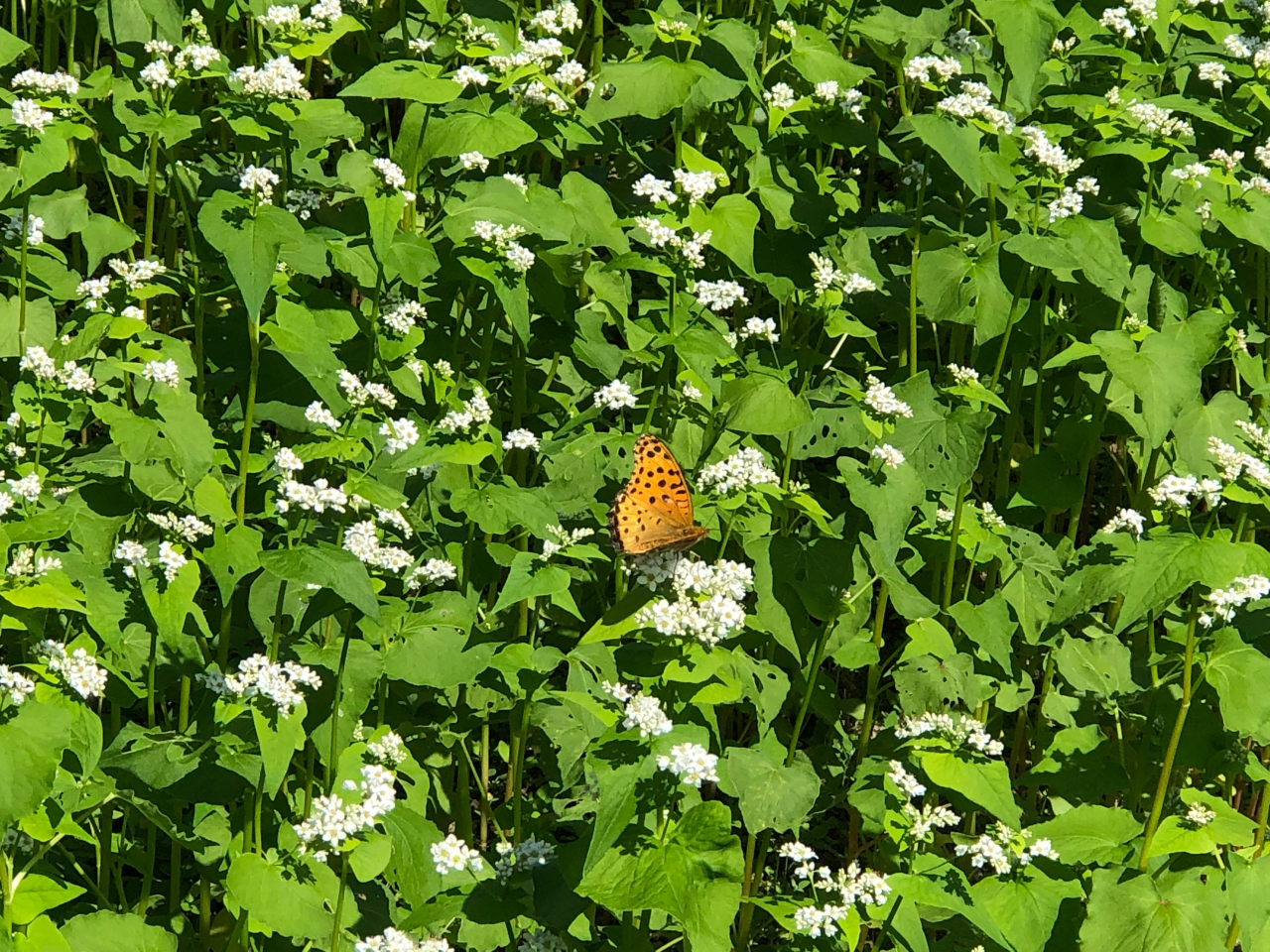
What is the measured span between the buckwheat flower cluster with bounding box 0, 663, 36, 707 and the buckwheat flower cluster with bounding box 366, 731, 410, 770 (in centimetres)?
97

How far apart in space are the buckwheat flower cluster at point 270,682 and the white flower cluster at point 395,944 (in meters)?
0.64

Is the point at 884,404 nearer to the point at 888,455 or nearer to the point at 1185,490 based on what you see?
the point at 888,455

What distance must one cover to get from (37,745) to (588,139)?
286 cm

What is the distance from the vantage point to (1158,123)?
187 inches

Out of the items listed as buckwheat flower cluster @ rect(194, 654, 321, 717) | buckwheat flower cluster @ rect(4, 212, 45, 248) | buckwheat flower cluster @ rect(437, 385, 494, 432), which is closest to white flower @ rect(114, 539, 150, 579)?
buckwheat flower cluster @ rect(194, 654, 321, 717)

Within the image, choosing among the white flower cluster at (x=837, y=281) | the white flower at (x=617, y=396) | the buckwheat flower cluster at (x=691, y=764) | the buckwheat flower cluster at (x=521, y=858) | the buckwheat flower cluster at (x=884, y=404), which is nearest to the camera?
the buckwheat flower cluster at (x=691, y=764)

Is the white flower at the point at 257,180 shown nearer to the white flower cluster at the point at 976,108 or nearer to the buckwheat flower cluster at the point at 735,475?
the buckwheat flower cluster at the point at 735,475

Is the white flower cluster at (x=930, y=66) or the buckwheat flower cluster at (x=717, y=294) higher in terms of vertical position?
the white flower cluster at (x=930, y=66)

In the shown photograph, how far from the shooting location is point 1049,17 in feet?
16.3

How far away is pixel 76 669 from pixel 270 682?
0.49m

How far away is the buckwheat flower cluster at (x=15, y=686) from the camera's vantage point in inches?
126

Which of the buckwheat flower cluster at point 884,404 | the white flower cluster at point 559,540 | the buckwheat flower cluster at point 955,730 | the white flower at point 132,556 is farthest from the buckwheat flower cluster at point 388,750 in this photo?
the buckwheat flower cluster at point 884,404

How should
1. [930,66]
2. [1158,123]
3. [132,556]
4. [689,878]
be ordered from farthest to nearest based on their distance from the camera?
[930,66] < [1158,123] < [132,556] < [689,878]

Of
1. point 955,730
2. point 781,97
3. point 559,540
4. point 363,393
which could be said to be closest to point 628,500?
point 559,540
